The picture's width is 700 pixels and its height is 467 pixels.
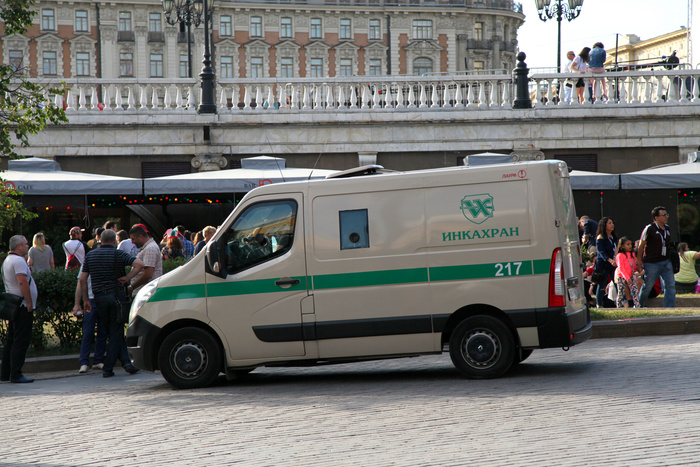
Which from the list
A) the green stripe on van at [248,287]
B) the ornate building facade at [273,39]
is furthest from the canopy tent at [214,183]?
the ornate building facade at [273,39]

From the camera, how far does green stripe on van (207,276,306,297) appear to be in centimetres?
893

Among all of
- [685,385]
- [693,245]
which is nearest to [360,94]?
[693,245]

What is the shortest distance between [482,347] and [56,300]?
20.3 ft

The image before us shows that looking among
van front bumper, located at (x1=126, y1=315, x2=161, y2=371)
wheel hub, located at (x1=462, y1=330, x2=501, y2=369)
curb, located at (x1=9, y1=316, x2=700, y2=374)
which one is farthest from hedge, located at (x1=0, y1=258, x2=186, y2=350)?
curb, located at (x1=9, y1=316, x2=700, y2=374)

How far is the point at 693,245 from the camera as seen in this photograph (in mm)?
20781

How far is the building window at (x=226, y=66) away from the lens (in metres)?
79.3

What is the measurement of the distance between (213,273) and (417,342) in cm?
227

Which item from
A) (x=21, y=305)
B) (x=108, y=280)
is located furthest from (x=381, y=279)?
(x=21, y=305)

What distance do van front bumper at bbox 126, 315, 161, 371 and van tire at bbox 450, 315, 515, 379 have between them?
10.6ft

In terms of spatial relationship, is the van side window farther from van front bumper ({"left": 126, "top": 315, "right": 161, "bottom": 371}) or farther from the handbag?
the handbag

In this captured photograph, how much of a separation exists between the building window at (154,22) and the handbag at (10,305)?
71.5 metres

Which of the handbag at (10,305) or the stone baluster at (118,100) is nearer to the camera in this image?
the handbag at (10,305)

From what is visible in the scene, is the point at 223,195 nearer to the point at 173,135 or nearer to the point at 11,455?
the point at 173,135

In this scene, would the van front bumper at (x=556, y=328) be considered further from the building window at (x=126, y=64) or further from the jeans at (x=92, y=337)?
the building window at (x=126, y=64)
